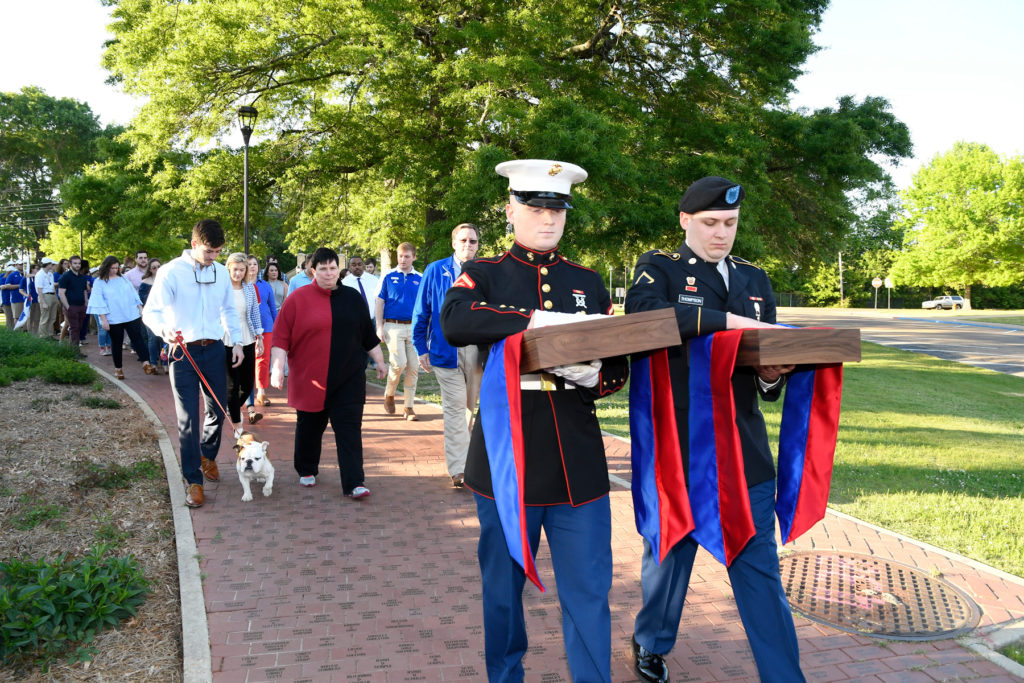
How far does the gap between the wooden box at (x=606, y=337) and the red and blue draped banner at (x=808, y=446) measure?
880mm

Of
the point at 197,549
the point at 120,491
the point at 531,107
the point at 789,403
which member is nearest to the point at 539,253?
the point at 789,403

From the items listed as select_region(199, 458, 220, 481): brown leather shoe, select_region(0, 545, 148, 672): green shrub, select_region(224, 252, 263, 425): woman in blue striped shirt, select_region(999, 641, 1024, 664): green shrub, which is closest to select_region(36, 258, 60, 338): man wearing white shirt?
select_region(224, 252, 263, 425): woman in blue striped shirt

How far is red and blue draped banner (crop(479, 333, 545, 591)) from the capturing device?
2695 millimetres

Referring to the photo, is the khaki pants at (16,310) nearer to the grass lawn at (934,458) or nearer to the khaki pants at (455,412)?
the grass lawn at (934,458)

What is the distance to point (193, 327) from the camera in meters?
6.16

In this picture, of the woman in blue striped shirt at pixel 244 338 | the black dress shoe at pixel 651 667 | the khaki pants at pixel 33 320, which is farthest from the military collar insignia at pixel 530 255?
the khaki pants at pixel 33 320

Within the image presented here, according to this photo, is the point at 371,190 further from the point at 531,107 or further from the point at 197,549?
the point at 197,549

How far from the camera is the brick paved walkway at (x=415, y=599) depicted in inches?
146

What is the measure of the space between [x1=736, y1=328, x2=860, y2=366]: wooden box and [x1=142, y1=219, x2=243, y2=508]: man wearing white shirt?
15.8 ft

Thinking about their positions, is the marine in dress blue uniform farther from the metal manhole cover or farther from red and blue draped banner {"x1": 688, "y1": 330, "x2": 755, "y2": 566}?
the metal manhole cover

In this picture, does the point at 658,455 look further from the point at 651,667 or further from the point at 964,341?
the point at 964,341

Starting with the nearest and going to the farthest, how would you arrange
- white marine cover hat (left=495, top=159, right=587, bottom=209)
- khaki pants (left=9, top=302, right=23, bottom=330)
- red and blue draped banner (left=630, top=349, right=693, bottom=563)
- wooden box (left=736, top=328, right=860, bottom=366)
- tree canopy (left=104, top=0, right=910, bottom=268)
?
1. wooden box (left=736, top=328, right=860, bottom=366)
2. white marine cover hat (left=495, top=159, right=587, bottom=209)
3. red and blue draped banner (left=630, top=349, right=693, bottom=563)
4. tree canopy (left=104, top=0, right=910, bottom=268)
5. khaki pants (left=9, top=302, right=23, bottom=330)

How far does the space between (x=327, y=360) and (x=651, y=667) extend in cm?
394

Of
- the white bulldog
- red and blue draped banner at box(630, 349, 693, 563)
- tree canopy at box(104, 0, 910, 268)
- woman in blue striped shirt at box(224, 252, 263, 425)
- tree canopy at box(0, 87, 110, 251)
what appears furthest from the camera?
tree canopy at box(0, 87, 110, 251)
